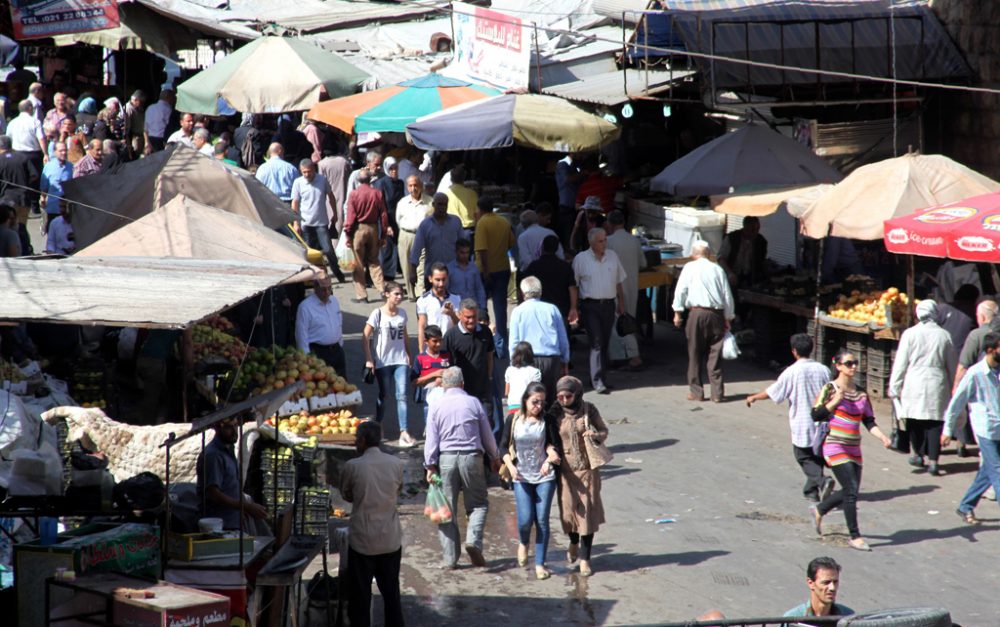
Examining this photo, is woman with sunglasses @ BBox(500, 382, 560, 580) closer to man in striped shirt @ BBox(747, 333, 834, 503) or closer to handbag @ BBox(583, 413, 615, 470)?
handbag @ BBox(583, 413, 615, 470)

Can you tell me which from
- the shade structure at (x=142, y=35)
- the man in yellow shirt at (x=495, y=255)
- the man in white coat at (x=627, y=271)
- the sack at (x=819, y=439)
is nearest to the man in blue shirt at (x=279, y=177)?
the man in yellow shirt at (x=495, y=255)

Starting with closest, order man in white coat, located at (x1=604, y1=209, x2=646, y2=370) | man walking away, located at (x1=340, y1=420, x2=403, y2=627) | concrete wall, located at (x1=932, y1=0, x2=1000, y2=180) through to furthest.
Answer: man walking away, located at (x1=340, y1=420, x2=403, y2=627) → man in white coat, located at (x1=604, y1=209, x2=646, y2=370) → concrete wall, located at (x1=932, y1=0, x2=1000, y2=180)

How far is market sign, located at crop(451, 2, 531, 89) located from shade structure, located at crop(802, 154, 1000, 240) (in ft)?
19.8

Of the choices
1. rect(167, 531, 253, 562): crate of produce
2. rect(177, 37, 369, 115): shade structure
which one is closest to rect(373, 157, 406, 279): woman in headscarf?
rect(177, 37, 369, 115): shade structure

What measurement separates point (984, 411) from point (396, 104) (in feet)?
37.5

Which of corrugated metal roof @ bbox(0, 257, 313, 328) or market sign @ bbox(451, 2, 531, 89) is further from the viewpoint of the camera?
market sign @ bbox(451, 2, 531, 89)

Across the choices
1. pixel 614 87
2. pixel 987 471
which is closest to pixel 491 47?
pixel 614 87

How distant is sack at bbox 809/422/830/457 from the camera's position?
10.9 metres

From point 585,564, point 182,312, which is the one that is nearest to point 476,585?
point 585,564

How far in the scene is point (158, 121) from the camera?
25.1 metres

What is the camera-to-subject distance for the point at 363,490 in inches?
345

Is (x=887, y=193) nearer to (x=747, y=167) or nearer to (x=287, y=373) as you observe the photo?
(x=747, y=167)

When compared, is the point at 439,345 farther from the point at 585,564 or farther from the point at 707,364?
the point at 707,364

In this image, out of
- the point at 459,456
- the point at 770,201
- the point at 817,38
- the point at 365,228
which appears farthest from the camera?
the point at 365,228
